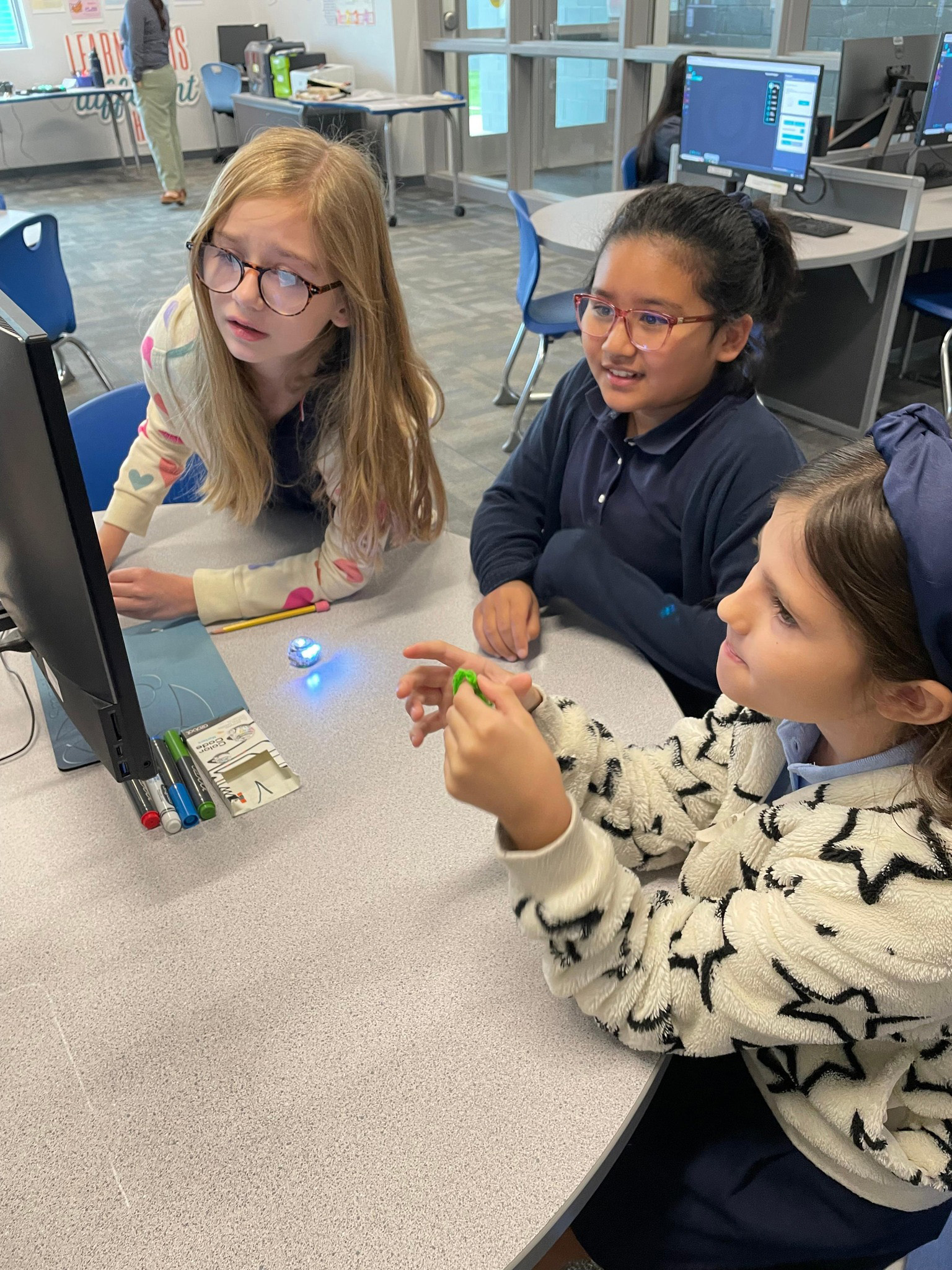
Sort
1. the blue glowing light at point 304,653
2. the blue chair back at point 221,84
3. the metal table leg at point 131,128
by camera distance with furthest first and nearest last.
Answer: the metal table leg at point 131,128
the blue chair back at point 221,84
the blue glowing light at point 304,653

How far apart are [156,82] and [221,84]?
52.8 inches

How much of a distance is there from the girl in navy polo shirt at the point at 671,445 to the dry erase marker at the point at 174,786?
403mm

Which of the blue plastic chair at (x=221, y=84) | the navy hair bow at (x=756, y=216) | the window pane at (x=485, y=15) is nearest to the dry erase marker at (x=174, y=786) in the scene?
the navy hair bow at (x=756, y=216)

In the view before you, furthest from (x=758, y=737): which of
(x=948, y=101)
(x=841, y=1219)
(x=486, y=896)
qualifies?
(x=948, y=101)

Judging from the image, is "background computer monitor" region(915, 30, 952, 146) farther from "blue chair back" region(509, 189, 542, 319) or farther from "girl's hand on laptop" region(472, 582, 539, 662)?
"girl's hand on laptop" region(472, 582, 539, 662)

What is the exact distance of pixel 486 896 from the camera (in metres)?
0.83

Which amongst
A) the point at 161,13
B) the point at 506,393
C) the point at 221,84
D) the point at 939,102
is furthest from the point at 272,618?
the point at 221,84

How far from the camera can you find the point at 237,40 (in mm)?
8367

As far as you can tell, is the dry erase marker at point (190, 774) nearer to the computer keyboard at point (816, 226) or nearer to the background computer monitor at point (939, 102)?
the computer keyboard at point (816, 226)

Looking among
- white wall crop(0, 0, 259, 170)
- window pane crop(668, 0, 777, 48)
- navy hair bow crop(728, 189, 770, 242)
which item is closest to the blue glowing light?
navy hair bow crop(728, 189, 770, 242)

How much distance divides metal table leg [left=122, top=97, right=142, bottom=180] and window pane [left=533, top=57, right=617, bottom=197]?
3.86 metres

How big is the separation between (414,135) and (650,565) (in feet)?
23.2

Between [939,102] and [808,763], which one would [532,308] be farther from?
[808,763]

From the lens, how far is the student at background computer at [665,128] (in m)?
3.62
